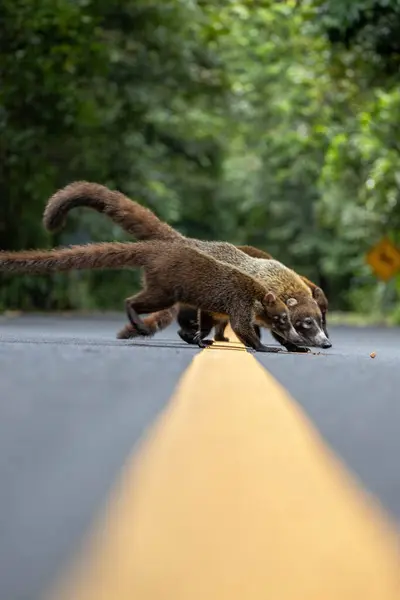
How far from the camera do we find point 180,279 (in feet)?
41.4

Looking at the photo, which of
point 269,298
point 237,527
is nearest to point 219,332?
point 269,298

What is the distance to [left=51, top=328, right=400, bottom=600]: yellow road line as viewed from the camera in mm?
4367

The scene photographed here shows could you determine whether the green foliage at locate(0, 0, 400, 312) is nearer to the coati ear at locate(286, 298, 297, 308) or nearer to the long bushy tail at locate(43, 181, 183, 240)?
the long bushy tail at locate(43, 181, 183, 240)

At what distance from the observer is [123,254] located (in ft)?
43.1

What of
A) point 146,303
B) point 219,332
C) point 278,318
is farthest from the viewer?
point 219,332

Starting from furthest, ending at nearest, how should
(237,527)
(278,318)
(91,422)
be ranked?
1. (278,318)
2. (91,422)
3. (237,527)

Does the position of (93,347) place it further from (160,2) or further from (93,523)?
(160,2)

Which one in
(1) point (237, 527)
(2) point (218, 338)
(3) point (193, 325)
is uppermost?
(1) point (237, 527)

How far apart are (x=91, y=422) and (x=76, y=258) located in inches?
219

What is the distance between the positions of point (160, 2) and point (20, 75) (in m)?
4.38

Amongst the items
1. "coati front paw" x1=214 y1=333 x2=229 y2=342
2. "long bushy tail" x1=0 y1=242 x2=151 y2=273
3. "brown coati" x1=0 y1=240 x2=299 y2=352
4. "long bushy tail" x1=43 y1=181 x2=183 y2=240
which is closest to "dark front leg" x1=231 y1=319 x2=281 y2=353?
"brown coati" x1=0 y1=240 x2=299 y2=352

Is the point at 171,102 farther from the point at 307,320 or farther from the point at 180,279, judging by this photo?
the point at 180,279

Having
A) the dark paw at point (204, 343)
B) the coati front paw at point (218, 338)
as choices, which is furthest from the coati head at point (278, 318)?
the coati front paw at point (218, 338)

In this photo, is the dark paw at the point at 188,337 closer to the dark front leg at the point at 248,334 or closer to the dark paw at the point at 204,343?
the dark paw at the point at 204,343
